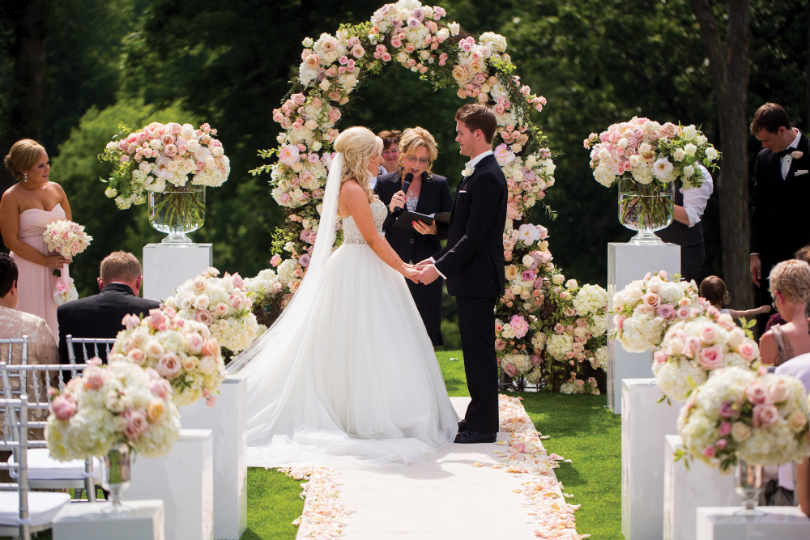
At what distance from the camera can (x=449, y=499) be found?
5344 mm

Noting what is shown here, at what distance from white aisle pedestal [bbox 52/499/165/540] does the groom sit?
3.11 m

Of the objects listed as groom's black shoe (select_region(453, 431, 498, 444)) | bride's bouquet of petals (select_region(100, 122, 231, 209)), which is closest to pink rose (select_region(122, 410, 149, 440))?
groom's black shoe (select_region(453, 431, 498, 444))

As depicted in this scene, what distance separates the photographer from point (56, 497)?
4.21m

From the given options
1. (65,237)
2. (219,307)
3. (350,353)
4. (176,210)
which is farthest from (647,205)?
(65,237)

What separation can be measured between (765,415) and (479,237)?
127 inches

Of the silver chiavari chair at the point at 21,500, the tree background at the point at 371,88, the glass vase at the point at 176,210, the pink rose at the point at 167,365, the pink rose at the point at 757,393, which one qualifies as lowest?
the silver chiavari chair at the point at 21,500

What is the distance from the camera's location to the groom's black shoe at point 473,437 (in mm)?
6480

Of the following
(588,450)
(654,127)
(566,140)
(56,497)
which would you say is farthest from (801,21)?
(56,497)

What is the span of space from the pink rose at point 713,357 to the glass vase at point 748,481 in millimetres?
495

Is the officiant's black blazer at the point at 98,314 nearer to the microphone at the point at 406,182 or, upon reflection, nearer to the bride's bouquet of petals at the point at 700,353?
the bride's bouquet of petals at the point at 700,353

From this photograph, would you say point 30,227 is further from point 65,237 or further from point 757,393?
point 757,393

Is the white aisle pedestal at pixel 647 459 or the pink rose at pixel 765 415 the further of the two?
the white aisle pedestal at pixel 647 459

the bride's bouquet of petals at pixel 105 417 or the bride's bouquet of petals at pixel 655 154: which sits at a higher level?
the bride's bouquet of petals at pixel 655 154

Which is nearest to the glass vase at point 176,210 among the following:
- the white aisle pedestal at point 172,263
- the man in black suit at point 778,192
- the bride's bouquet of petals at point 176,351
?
the white aisle pedestal at point 172,263
